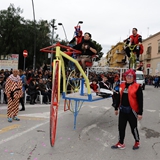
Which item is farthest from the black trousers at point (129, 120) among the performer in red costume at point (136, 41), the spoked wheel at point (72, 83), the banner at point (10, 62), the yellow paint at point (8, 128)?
the banner at point (10, 62)

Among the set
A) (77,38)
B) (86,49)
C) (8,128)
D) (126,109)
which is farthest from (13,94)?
(126,109)

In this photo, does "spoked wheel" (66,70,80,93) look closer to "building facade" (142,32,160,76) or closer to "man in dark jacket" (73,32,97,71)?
"man in dark jacket" (73,32,97,71)

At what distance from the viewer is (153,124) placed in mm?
7613

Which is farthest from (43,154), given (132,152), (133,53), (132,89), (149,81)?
(149,81)

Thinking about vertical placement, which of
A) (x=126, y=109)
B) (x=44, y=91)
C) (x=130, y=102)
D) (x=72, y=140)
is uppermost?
(x=130, y=102)

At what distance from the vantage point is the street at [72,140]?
177 inches

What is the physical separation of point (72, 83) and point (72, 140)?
2503 mm

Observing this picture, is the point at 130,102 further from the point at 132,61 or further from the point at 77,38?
the point at 77,38

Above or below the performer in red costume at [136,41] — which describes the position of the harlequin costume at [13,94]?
below

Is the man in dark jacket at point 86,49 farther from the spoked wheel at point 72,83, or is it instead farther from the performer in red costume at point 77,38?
the performer in red costume at point 77,38

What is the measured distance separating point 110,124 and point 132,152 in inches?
101

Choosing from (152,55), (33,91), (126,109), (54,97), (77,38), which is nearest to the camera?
(54,97)

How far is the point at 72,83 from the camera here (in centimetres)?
757

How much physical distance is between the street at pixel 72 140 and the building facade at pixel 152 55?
36.6 meters
